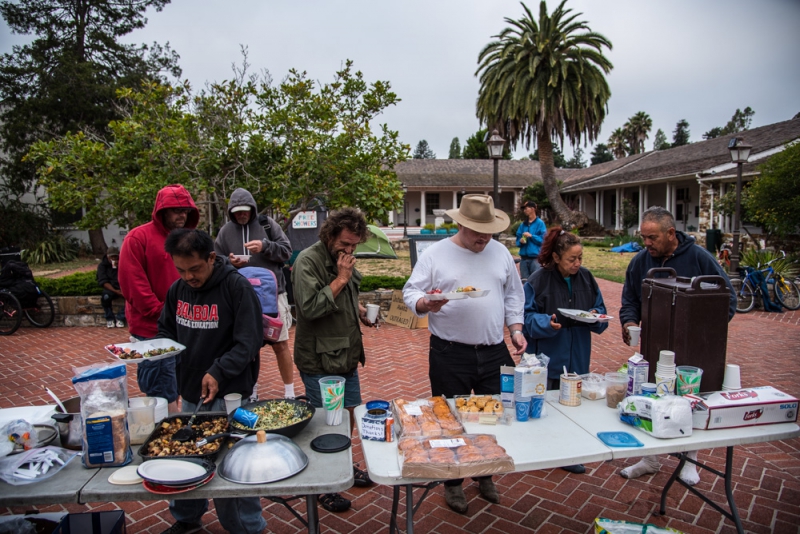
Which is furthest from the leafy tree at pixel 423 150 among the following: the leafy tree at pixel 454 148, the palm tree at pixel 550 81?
the palm tree at pixel 550 81

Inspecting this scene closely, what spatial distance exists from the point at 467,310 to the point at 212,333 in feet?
4.89

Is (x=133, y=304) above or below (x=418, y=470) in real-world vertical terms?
above

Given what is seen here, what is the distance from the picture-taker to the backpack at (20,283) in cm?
860

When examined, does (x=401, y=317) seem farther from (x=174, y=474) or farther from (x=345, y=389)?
(x=174, y=474)

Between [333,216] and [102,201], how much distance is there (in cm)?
688

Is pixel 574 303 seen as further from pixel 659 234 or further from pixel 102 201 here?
pixel 102 201

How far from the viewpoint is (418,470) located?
205cm

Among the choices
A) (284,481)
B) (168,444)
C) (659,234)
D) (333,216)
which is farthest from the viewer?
(659,234)

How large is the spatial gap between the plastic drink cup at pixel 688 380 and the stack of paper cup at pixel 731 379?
274 mm

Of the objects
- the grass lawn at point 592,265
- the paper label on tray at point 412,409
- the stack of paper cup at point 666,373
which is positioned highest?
the stack of paper cup at point 666,373

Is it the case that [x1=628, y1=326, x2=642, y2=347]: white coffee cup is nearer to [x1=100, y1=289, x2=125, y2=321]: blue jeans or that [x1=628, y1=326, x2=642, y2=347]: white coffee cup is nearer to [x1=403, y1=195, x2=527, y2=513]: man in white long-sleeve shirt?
[x1=403, y1=195, x2=527, y2=513]: man in white long-sleeve shirt

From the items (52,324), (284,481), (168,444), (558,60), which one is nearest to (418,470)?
(284,481)

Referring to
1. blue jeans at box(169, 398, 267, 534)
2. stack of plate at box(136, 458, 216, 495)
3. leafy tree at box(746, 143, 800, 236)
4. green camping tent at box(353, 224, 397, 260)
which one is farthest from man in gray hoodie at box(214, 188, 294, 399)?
leafy tree at box(746, 143, 800, 236)

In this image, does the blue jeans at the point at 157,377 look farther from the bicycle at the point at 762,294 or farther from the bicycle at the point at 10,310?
the bicycle at the point at 762,294
